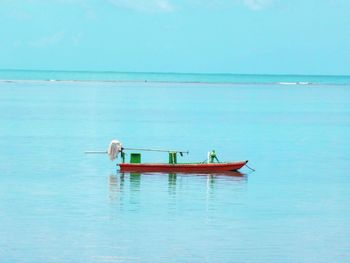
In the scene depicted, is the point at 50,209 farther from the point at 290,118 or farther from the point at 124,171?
the point at 290,118

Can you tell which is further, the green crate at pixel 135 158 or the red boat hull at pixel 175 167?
the green crate at pixel 135 158

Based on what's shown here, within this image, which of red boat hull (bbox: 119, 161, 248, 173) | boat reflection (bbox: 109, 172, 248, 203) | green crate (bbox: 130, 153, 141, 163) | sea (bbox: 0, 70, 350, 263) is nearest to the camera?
sea (bbox: 0, 70, 350, 263)

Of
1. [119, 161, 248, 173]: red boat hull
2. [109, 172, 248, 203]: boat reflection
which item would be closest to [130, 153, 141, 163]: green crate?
[119, 161, 248, 173]: red boat hull

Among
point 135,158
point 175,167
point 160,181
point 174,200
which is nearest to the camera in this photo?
point 174,200

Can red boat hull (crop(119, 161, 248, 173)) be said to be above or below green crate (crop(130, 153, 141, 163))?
below

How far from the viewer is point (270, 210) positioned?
27656 millimetres

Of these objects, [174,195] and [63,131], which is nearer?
[174,195]

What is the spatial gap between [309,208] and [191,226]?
181 inches

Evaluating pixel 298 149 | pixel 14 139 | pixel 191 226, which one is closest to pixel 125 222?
pixel 191 226

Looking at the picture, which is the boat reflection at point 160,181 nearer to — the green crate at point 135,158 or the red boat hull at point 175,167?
the red boat hull at point 175,167

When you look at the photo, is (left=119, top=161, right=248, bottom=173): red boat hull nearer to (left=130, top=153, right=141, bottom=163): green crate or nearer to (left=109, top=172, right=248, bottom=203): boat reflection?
(left=109, top=172, right=248, bottom=203): boat reflection

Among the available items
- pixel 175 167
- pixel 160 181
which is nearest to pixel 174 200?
pixel 160 181

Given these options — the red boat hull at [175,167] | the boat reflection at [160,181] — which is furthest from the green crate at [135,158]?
the boat reflection at [160,181]

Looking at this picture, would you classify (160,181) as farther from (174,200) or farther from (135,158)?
(174,200)
